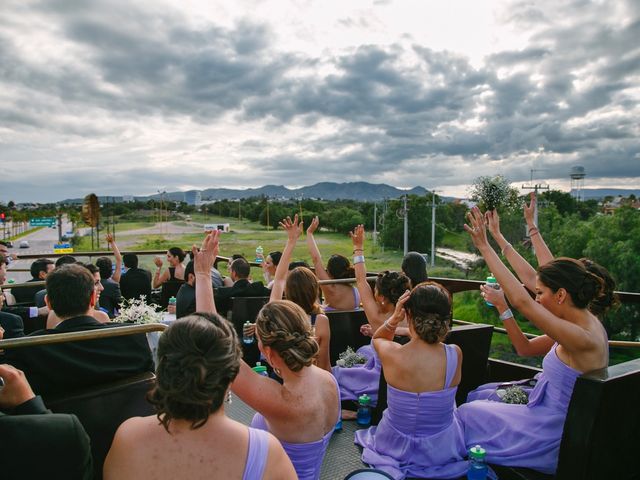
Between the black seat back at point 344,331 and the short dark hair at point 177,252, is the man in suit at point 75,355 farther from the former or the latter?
the short dark hair at point 177,252

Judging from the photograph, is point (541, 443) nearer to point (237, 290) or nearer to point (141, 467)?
point (141, 467)

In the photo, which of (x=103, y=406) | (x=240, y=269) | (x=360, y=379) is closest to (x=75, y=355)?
(x=103, y=406)

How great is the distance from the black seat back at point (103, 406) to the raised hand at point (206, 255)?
0.59 metres

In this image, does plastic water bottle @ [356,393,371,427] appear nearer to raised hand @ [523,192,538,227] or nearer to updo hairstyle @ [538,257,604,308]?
updo hairstyle @ [538,257,604,308]

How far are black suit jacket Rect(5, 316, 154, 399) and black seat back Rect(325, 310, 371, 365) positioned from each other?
2363 mm

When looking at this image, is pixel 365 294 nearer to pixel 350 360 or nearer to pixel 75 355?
pixel 350 360

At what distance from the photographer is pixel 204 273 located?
94.3 inches

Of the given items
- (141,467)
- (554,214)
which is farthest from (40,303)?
(554,214)

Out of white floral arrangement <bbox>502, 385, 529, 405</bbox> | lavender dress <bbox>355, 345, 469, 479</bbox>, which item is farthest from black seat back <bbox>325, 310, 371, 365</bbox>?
white floral arrangement <bbox>502, 385, 529, 405</bbox>

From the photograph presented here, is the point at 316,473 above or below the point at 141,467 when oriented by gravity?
below

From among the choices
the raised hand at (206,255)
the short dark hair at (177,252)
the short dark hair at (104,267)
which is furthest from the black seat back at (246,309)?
the raised hand at (206,255)

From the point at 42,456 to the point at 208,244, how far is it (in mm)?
1340

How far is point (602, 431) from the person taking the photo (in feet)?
7.35

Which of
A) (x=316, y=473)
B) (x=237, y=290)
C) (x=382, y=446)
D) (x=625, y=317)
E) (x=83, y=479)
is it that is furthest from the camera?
(x=625, y=317)
